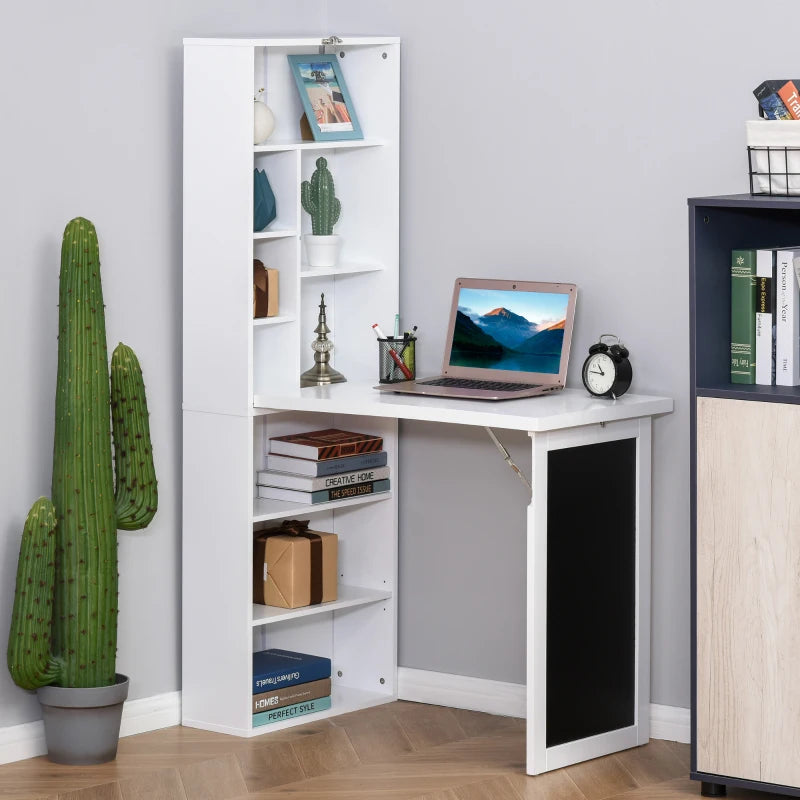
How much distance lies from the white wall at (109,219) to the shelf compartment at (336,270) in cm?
35

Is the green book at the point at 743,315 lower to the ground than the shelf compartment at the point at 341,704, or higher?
higher

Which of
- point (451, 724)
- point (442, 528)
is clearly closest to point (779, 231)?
point (442, 528)

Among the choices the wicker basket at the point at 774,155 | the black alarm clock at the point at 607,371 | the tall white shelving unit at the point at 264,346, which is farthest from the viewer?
the tall white shelving unit at the point at 264,346

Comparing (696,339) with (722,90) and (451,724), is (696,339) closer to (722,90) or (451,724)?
(722,90)

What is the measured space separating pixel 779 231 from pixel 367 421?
4.26ft

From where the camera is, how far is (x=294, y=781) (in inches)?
150

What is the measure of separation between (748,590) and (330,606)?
48.2 inches

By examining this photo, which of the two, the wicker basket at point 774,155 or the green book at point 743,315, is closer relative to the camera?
the wicker basket at point 774,155

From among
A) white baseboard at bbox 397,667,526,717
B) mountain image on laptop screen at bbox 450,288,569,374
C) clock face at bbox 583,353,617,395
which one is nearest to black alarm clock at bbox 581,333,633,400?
clock face at bbox 583,353,617,395

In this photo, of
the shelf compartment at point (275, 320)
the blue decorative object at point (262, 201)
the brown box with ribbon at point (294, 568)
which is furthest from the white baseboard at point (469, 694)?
the blue decorative object at point (262, 201)

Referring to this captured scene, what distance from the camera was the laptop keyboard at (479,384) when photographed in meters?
4.05

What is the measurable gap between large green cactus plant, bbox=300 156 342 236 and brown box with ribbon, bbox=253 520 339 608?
815mm

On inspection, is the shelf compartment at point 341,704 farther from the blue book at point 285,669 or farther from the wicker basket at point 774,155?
the wicker basket at point 774,155

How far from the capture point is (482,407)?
3832 mm
